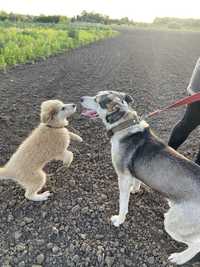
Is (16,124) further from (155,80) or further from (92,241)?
(155,80)

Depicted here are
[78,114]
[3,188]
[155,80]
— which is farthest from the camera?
[155,80]

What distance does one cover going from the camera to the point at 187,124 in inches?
163

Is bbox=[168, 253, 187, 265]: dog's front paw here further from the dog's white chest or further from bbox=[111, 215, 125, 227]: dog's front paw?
the dog's white chest

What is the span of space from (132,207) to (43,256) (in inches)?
49.0

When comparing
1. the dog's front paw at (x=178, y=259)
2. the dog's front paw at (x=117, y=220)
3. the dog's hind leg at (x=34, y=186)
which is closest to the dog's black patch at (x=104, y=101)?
the dog's hind leg at (x=34, y=186)

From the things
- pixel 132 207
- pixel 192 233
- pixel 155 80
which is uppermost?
pixel 192 233

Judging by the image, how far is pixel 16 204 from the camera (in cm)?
378

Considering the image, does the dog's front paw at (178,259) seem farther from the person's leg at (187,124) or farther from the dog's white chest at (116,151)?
the person's leg at (187,124)

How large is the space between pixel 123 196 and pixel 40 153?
112 cm

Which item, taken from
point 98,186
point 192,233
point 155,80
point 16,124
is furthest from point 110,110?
point 155,80

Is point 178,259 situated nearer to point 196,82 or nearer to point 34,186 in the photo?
point 34,186

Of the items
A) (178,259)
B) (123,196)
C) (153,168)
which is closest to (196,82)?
(153,168)

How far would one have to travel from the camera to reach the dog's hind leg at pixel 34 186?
3727 millimetres

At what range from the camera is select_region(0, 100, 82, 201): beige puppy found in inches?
145
